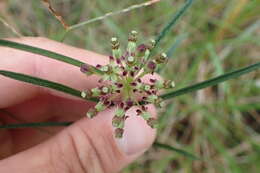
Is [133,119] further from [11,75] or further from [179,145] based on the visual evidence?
[179,145]

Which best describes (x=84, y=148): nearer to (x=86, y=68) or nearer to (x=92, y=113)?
(x=92, y=113)

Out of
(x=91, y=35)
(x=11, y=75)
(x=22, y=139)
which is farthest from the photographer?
(x=91, y=35)

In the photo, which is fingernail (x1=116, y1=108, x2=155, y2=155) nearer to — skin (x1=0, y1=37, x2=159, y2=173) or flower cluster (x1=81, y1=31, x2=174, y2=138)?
skin (x1=0, y1=37, x2=159, y2=173)

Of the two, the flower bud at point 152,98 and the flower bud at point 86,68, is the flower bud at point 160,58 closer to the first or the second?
the flower bud at point 152,98

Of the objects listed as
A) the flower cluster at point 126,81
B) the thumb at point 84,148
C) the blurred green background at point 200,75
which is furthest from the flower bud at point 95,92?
the blurred green background at point 200,75

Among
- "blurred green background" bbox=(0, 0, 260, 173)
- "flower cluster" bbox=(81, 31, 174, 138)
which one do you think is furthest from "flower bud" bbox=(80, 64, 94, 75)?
"blurred green background" bbox=(0, 0, 260, 173)

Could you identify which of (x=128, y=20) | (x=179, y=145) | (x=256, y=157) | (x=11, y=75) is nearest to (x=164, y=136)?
(x=179, y=145)

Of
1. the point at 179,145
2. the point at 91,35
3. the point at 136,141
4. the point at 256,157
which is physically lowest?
the point at 136,141
